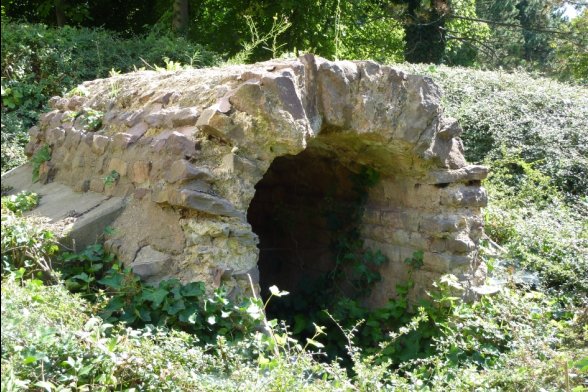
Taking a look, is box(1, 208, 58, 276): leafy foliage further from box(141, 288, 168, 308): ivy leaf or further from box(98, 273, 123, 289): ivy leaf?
box(141, 288, 168, 308): ivy leaf

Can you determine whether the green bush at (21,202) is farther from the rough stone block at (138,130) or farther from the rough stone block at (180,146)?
the rough stone block at (180,146)

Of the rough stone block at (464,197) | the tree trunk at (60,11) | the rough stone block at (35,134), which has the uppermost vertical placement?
the tree trunk at (60,11)

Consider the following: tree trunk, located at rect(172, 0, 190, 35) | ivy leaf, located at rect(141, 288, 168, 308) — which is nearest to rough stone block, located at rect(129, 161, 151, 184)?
ivy leaf, located at rect(141, 288, 168, 308)

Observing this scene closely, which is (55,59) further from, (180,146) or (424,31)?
(424,31)

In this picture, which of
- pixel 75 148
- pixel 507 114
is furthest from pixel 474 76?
pixel 75 148

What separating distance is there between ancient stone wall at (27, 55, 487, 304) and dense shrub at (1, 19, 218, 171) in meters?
2.63

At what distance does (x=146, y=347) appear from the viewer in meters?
3.78

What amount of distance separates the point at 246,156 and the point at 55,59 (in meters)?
6.27

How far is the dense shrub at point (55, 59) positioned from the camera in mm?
9406

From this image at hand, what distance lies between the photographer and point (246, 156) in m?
4.80

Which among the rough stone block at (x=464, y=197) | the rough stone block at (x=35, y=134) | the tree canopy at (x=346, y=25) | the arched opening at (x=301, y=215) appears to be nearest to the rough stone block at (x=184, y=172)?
the arched opening at (x=301, y=215)

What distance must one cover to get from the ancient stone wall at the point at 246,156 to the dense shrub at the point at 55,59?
263cm

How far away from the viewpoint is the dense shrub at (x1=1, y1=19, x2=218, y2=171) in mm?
9406

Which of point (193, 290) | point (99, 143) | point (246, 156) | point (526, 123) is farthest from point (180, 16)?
point (193, 290)
